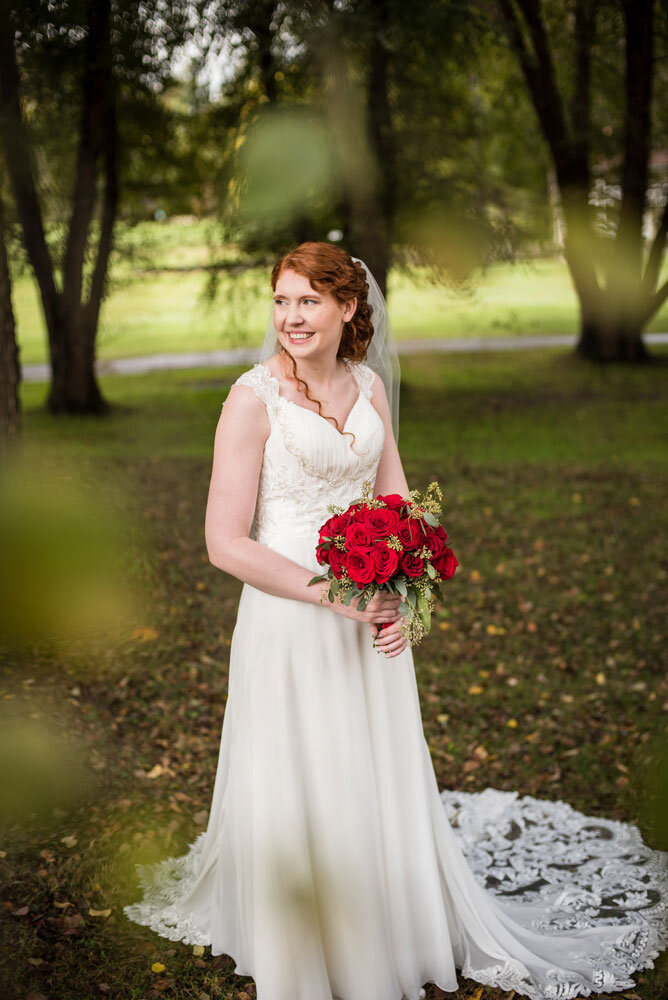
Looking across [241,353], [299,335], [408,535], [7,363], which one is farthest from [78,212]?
[408,535]

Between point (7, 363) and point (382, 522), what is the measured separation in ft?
15.0

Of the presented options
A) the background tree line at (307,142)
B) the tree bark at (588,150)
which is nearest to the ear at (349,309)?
the background tree line at (307,142)

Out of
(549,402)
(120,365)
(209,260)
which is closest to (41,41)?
(209,260)

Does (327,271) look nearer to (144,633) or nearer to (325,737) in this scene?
(325,737)

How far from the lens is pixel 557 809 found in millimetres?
4609

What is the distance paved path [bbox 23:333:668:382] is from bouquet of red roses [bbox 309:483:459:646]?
13003 millimetres

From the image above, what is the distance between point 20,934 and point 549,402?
1201 cm

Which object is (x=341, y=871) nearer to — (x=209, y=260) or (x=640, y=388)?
(x=209, y=260)

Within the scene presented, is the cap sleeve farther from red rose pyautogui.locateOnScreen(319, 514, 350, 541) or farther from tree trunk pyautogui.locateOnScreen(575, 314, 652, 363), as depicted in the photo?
tree trunk pyautogui.locateOnScreen(575, 314, 652, 363)

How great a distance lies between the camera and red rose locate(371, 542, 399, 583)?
2.51m

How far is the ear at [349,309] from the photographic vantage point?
9.59 ft

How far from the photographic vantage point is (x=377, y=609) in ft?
9.03

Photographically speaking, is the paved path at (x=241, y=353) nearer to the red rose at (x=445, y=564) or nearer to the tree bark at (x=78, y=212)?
the tree bark at (x=78, y=212)

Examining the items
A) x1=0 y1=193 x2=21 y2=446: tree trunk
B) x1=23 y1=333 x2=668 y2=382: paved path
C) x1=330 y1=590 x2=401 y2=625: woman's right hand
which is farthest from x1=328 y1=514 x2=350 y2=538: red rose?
x1=23 y1=333 x2=668 y2=382: paved path
